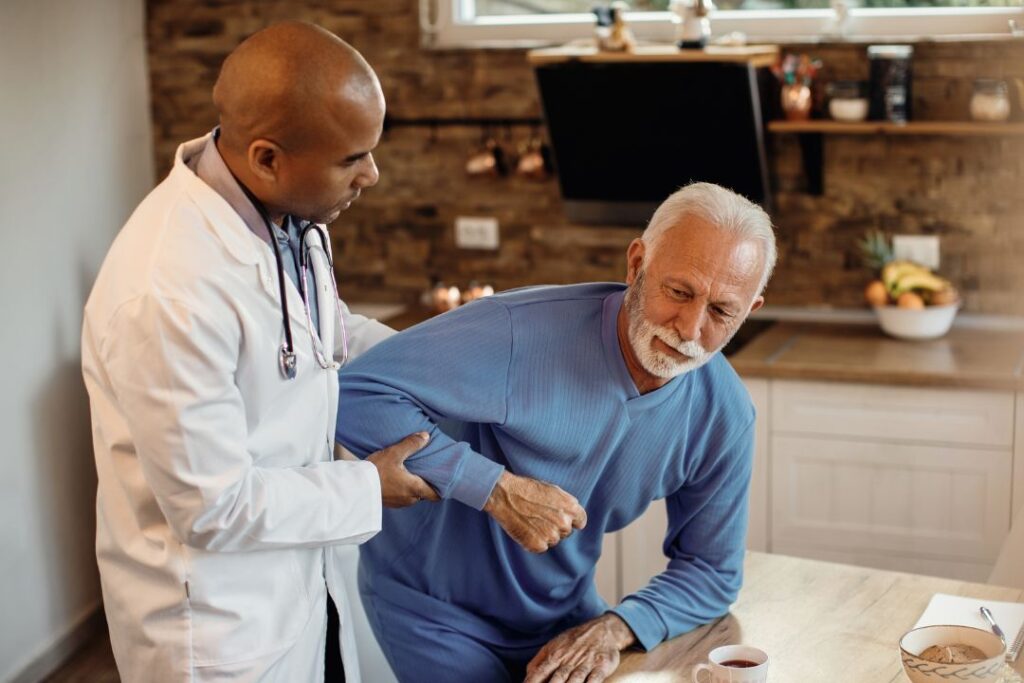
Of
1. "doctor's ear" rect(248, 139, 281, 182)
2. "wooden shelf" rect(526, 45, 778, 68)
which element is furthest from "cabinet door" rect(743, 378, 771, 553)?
"doctor's ear" rect(248, 139, 281, 182)

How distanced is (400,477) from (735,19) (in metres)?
2.34

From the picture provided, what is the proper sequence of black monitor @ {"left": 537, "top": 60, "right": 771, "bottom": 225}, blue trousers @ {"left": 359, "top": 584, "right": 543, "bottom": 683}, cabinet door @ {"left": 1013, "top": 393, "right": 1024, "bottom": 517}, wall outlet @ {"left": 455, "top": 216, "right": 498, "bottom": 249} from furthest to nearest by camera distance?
wall outlet @ {"left": 455, "top": 216, "right": 498, "bottom": 249}, black monitor @ {"left": 537, "top": 60, "right": 771, "bottom": 225}, cabinet door @ {"left": 1013, "top": 393, "right": 1024, "bottom": 517}, blue trousers @ {"left": 359, "top": 584, "right": 543, "bottom": 683}

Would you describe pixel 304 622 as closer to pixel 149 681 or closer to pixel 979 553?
pixel 149 681

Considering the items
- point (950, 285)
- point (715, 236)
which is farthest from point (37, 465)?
point (950, 285)

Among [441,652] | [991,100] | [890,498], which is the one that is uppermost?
[991,100]

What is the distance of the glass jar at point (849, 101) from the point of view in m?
3.47

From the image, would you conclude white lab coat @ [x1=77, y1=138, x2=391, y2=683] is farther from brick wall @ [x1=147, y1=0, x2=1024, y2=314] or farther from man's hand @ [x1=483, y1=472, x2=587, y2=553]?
brick wall @ [x1=147, y1=0, x2=1024, y2=314]

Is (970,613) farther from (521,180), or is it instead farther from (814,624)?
(521,180)

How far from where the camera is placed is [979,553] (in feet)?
10.5

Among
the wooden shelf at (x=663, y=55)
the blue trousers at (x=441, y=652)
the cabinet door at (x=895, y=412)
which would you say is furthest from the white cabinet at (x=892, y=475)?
the blue trousers at (x=441, y=652)

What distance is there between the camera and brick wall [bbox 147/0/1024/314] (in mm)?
3527

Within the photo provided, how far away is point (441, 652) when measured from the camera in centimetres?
197

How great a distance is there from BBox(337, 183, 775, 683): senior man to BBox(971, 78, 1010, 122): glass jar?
1746 mm

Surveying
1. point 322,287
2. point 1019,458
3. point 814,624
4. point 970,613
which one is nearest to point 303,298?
point 322,287
